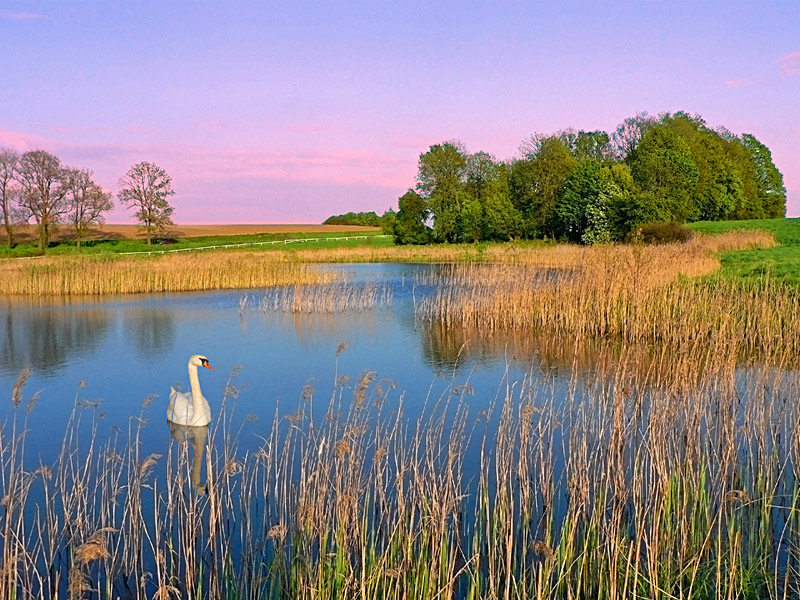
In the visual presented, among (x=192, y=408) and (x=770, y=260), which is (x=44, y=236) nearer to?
(x=770, y=260)

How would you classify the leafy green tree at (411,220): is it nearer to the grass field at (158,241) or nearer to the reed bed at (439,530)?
the grass field at (158,241)

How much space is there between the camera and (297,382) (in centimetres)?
983

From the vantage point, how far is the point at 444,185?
56656 mm

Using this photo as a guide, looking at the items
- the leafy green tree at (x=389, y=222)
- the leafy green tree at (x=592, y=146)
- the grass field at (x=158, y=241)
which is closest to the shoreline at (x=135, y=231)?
the grass field at (x=158, y=241)

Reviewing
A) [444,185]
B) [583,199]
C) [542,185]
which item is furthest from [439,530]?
[444,185]

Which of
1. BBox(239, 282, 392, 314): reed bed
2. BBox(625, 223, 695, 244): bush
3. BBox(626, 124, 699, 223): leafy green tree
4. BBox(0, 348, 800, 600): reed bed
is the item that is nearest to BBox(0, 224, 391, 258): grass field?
BBox(626, 124, 699, 223): leafy green tree

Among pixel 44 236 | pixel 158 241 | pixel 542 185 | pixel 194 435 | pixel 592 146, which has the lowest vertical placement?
pixel 194 435

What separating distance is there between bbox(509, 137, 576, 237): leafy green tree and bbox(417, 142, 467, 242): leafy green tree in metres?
4.82

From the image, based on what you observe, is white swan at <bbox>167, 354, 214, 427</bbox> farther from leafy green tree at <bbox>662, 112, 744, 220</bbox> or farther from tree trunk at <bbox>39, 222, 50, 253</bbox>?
leafy green tree at <bbox>662, 112, 744, 220</bbox>

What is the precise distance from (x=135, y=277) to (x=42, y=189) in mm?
26644

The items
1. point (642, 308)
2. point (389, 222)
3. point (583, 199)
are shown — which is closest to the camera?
point (642, 308)

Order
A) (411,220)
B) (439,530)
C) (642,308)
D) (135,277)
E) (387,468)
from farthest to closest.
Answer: (411,220), (135,277), (642,308), (387,468), (439,530)

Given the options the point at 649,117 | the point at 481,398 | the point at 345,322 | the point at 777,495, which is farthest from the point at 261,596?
Answer: the point at 649,117

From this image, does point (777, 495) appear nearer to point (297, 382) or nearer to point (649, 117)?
point (297, 382)
